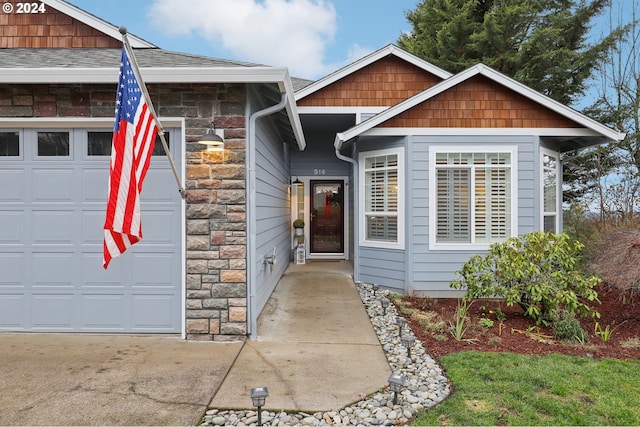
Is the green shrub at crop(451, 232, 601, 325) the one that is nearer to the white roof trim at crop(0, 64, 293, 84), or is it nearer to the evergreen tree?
the white roof trim at crop(0, 64, 293, 84)

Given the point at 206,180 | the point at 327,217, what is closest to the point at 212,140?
the point at 206,180

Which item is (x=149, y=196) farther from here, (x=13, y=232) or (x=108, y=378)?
(x=108, y=378)

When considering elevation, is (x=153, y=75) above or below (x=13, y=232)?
above

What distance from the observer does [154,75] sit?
375 centimetres

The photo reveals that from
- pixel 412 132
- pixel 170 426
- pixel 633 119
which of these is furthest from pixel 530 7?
pixel 170 426

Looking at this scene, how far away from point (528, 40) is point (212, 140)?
13.7m

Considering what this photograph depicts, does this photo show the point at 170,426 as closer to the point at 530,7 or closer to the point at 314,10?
the point at 530,7

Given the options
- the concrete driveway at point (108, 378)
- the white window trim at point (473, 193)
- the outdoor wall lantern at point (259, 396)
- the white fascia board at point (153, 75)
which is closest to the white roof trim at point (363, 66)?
the white window trim at point (473, 193)

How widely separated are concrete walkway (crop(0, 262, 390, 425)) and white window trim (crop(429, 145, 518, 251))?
2429 millimetres

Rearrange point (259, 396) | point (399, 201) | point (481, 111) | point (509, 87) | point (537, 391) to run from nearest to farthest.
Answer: point (259, 396) < point (537, 391) < point (509, 87) < point (481, 111) < point (399, 201)

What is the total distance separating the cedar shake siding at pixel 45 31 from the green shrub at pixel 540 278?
23.3 ft

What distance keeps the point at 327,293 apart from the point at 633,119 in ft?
38.8

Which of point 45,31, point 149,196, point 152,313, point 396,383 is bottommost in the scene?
point 396,383

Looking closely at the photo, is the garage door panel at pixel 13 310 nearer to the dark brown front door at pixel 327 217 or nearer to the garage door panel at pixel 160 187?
the garage door panel at pixel 160 187
